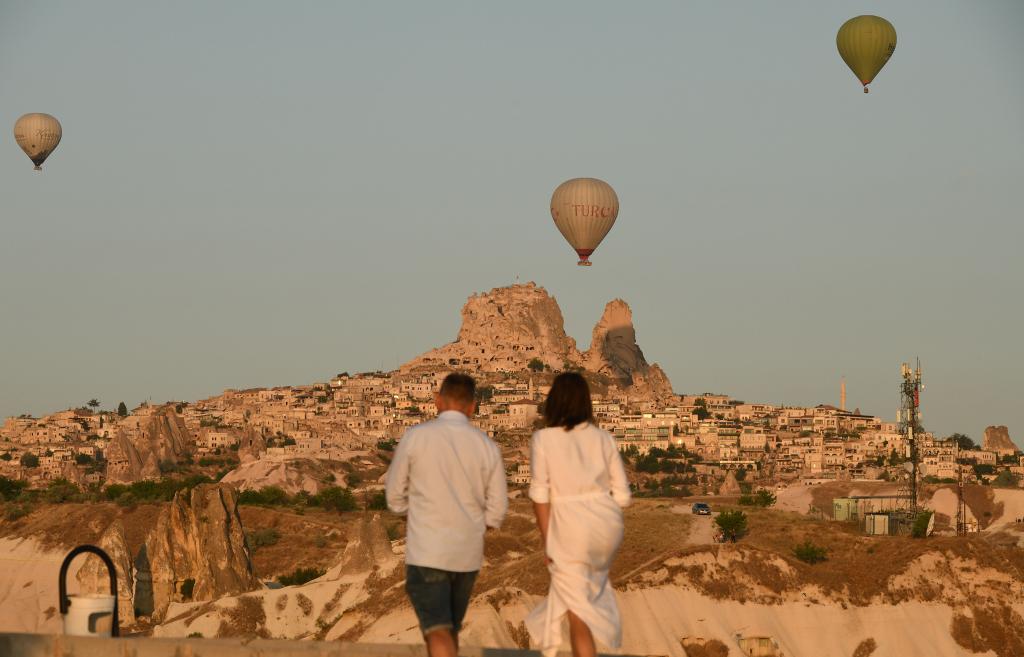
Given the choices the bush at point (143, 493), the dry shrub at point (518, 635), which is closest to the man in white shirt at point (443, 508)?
the dry shrub at point (518, 635)

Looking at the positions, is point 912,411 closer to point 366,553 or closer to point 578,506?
point 366,553

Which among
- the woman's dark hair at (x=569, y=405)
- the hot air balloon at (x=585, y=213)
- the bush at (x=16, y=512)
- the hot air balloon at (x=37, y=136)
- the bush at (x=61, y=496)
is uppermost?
the hot air balloon at (x=37, y=136)

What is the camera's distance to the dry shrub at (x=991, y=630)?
48.7m

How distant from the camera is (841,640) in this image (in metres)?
48.7

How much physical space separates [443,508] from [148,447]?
153671mm

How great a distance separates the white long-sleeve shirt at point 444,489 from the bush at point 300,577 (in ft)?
182

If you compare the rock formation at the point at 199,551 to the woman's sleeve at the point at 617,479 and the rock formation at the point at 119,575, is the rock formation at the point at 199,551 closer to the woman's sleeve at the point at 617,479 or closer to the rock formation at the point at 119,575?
the rock formation at the point at 119,575

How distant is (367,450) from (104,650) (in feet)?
491

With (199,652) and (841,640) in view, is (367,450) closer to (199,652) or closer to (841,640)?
(841,640)

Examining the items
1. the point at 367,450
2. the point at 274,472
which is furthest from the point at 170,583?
the point at 367,450

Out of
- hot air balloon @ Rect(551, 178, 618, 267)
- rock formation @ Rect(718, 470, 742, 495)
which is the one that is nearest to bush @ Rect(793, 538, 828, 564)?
hot air balloon @ Rect(551, 178, 618, 267)

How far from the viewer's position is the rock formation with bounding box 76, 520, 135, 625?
51.1 metres

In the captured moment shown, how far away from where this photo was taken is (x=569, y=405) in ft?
29.0

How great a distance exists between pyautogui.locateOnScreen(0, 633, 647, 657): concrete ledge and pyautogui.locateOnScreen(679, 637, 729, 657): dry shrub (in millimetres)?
36773
